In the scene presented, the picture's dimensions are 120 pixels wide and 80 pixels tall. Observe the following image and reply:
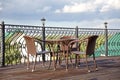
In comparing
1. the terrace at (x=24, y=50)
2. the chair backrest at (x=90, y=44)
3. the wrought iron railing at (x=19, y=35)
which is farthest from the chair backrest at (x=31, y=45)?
the wrought iron railing at (x=19, y=35)

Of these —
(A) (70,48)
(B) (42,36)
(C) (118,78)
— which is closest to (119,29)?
(B) (42,36)

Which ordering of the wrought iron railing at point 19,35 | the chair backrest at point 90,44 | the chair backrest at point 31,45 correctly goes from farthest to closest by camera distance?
the wrought iron railing at point 19,35 → the chair backrest at point 31,45 → the chair backrest at point 90,44

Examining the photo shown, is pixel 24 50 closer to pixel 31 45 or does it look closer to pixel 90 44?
pixel 31 45

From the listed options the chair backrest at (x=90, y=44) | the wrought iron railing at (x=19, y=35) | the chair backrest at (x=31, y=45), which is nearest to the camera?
the chair backrest at (x=90, y=44)

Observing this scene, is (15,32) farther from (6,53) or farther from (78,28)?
(78,28)

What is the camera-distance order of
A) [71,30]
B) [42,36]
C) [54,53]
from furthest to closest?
1. [71,30]
2. [42,36]
3. [54,53]

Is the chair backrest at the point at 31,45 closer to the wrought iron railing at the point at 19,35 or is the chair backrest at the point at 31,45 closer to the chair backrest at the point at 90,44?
the chair backrest at the point at 90,44

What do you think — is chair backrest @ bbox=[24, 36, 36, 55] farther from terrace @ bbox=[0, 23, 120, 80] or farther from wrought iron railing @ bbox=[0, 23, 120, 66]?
wrought iron railing @ bbox=[0, 23, 120, 66]

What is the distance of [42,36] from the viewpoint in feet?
36.0

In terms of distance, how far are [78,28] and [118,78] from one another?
6334mm

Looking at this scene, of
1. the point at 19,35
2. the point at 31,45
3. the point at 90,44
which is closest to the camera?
the point at 90,44

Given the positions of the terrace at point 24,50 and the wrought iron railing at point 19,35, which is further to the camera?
the wrought iron railing at point 19,35

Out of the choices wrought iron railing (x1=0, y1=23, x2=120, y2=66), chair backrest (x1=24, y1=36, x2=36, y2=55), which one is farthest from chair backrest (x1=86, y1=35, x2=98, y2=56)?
wrought iron railing (x1=0, y1=23, x2=120, y2=66)

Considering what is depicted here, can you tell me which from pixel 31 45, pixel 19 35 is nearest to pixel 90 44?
pixel 31 45
